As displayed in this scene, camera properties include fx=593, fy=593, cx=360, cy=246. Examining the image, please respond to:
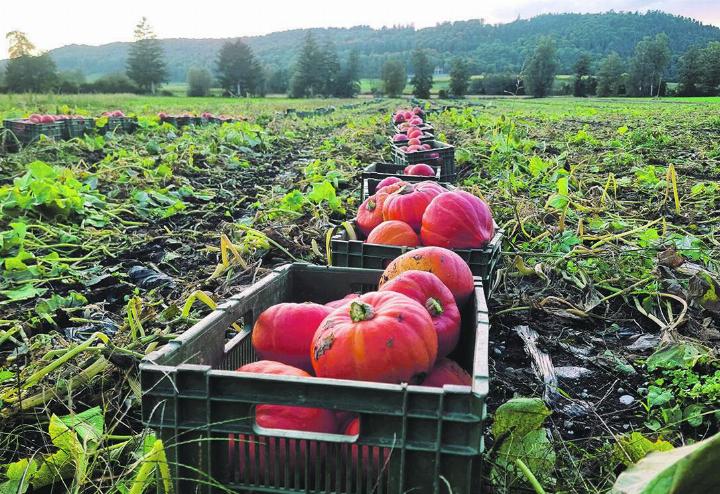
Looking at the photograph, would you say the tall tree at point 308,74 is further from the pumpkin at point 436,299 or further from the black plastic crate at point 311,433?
the black plastic crate at point 311,433

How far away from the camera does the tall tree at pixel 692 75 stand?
58.9 metres

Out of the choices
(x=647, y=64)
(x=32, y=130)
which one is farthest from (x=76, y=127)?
(x=647, y=64)

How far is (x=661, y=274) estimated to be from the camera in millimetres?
3617

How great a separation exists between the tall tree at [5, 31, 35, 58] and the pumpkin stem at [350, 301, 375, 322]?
3262 inches

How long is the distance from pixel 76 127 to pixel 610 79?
208ft

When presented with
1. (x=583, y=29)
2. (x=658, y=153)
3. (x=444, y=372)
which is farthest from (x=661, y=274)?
(x=583, y=29)

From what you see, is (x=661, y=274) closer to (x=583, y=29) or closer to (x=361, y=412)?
(x=361, y=412)

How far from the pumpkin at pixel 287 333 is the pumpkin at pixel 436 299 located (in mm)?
302

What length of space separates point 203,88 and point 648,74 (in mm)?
57977

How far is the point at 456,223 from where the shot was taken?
3.12m

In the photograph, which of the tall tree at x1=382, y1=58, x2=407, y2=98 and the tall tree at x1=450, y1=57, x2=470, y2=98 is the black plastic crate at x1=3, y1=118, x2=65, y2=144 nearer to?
the tall tree at x1=450, y1=57, x2=470, y2=98

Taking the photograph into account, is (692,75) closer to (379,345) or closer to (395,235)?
(395,235)

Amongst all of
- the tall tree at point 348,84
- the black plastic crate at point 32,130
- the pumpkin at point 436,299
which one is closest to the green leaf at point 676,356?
the pumpkin at point 436,299

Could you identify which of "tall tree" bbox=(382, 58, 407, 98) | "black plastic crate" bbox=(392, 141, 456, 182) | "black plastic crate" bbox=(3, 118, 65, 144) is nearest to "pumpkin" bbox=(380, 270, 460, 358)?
"black plastic crate" bbox=(392, 141, 456, 182)
